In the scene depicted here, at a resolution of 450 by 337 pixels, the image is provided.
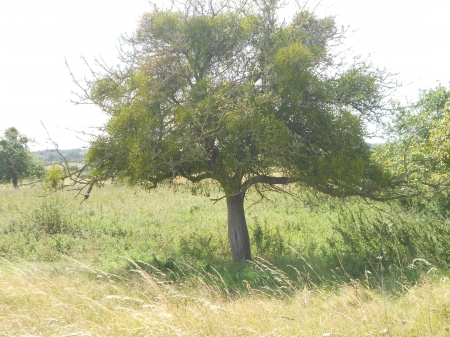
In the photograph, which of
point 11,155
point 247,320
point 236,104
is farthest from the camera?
point 11,155

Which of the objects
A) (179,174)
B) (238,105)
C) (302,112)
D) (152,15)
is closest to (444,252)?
(302,112)

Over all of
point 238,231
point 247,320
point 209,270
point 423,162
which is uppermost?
point 423,162

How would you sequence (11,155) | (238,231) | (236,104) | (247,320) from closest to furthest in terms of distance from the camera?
(247,320) < (236,104) < (238,231) < (11,155)

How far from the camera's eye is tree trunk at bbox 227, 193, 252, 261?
12.9 meters

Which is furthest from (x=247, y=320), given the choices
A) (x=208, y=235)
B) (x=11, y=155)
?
(x=11, y=155)

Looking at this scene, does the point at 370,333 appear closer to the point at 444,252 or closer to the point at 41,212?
the point at 444,252

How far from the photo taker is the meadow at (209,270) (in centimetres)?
481

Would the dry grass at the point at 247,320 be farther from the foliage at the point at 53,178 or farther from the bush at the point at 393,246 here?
the foliage at the point at 53,178

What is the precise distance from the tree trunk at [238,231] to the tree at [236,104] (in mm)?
846

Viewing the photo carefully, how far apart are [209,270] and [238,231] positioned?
74.4 inches

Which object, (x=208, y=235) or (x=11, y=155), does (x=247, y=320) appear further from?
(x=11, y=155)

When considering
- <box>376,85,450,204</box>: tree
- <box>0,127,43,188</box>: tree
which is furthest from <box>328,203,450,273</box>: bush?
<box>0,127,43,188</box>: tree

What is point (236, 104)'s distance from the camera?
10.2m

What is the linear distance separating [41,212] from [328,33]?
46.8ft
